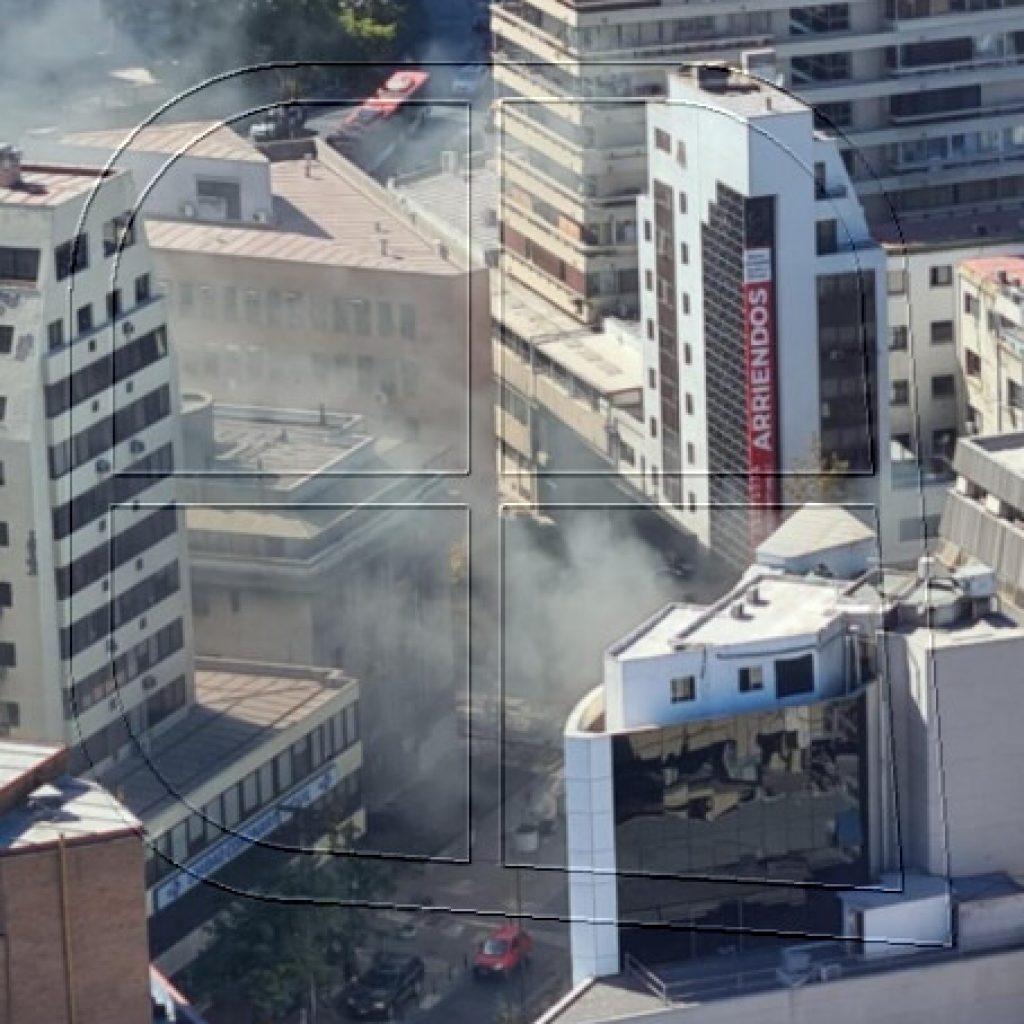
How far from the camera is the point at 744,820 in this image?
553 cm

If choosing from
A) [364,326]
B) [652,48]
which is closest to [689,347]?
[652,48]

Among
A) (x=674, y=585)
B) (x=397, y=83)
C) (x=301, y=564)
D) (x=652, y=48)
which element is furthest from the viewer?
(x=652, y=48)

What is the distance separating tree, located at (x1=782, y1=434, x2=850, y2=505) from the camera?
15.3ft

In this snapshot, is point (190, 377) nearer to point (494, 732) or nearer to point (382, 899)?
point (494, 732)

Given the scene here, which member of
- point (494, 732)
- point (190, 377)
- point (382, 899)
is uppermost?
point (190, 377)

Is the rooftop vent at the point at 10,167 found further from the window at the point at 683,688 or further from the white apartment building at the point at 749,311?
the window at the point at 683,688

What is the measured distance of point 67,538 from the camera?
4.74 m

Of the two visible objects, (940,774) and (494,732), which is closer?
(494,732)

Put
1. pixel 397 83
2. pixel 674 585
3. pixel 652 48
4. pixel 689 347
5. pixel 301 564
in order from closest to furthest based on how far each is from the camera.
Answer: pixel 301 564 → pixel 674 585 → pixel 397 83 → pixel 689 347 → pixel 652 48

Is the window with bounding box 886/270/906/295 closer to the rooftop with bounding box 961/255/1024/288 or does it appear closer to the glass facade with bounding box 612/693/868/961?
the glass facade with bounding box 612/693/868/961

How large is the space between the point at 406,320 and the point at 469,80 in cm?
181

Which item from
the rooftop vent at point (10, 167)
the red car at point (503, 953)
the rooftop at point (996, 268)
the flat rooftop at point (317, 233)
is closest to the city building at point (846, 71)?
the rooftop at point (996, 268)

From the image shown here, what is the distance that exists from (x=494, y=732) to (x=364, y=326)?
46 centimetres

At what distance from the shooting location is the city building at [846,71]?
9.54 metres
